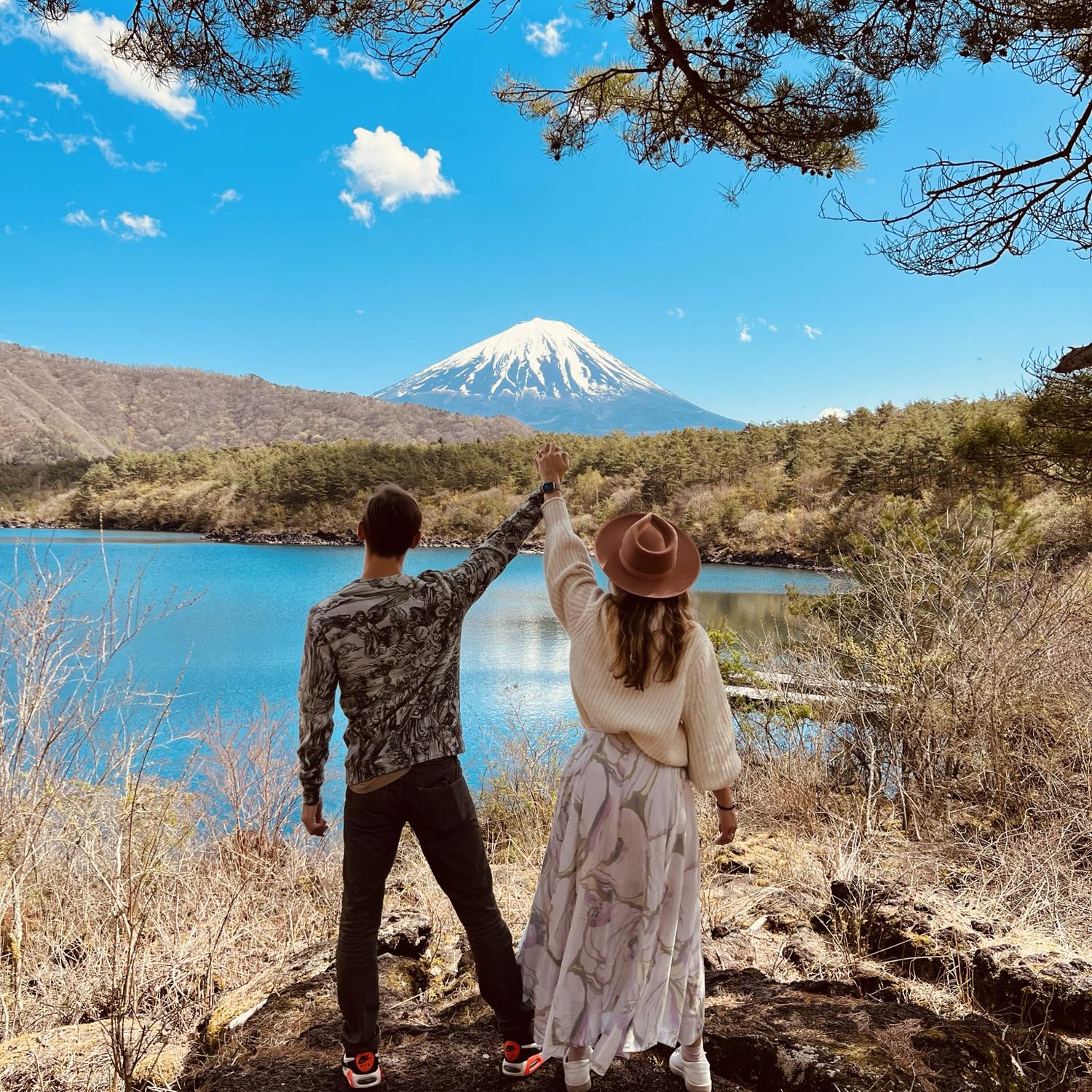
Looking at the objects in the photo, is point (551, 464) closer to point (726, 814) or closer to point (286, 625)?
point (726, 814)

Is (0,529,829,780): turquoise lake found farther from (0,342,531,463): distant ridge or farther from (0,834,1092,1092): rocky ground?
(0,342,531,463): distant ridge

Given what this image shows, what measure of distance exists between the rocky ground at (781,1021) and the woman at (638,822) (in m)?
0.14

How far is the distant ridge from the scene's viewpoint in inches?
4013

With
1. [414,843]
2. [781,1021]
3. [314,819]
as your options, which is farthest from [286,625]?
[781,1021]

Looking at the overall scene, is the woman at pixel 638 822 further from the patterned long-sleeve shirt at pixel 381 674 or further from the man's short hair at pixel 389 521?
the man's short hair at pixel 389 521

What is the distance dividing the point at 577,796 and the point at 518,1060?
1.83 ft

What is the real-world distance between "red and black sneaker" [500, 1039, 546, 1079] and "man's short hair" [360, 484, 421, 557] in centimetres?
103

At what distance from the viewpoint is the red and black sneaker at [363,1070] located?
155 centimetres

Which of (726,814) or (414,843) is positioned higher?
(726,814)

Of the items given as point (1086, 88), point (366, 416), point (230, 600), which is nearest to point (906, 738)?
point (1086, 88)

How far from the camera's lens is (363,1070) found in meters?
1.56

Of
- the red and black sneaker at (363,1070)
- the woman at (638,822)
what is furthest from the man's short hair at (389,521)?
the red and black sneaker at (363,1070)

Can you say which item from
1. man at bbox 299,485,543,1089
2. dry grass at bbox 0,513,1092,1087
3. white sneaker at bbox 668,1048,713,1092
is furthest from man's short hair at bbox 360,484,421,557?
white sneaker at bbox 668,1048,713,1092

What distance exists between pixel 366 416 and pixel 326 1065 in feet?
357
